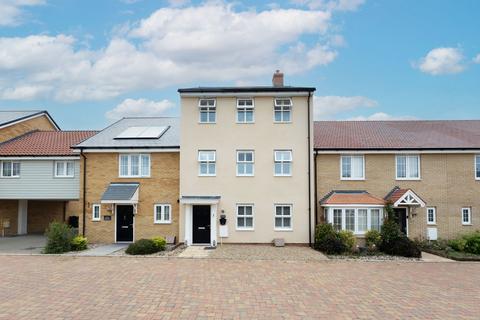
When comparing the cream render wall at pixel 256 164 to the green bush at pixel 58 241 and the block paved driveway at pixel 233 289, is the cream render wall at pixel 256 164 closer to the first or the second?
the block paved driveway at pixel 233 289

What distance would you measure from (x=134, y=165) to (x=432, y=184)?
17781mm

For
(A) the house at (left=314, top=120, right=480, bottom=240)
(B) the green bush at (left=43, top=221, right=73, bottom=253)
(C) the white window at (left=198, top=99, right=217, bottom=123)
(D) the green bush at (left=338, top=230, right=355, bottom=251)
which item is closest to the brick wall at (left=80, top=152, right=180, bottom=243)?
(C) the white window at (left=198, top=99, right=217, bottom=123)

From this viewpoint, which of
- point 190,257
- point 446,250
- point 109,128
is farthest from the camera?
point 109,128

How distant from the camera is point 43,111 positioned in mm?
31906

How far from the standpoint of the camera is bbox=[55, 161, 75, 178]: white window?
24391 mm

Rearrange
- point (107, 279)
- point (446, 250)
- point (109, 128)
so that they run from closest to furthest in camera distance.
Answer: point (107, 279), point (446, 250), point (109, 128)

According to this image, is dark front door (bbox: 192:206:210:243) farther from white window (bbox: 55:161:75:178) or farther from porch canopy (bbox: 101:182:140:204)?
white window (bbox: 55:161:75:178)

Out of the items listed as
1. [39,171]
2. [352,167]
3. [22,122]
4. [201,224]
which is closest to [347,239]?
[352,167]

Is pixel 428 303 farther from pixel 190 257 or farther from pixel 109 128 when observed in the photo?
pixel 109 128

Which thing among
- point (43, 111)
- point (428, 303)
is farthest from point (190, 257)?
point (43, 111)

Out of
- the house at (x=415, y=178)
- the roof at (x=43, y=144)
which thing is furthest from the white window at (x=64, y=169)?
the house at (x=415, y=178)

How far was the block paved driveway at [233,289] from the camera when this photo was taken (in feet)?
32.6

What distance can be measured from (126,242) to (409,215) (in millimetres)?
16680

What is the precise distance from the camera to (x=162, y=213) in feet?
74.1
